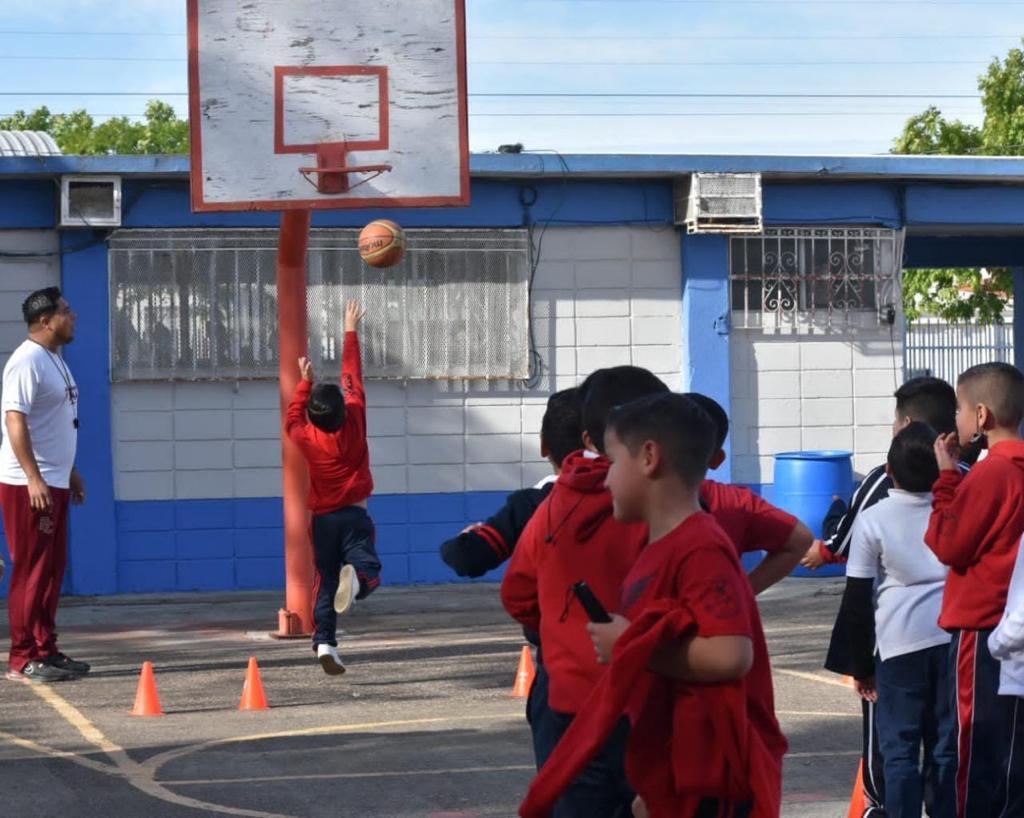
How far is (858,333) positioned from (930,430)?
10.6 m

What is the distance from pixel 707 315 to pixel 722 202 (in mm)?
1030

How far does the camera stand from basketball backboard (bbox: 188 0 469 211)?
12281 mm

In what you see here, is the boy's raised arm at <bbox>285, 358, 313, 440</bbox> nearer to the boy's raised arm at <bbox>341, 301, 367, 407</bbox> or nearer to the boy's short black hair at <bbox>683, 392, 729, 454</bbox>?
the boy's raised arm at <bbox>341, 301, 367, 407</bbox>

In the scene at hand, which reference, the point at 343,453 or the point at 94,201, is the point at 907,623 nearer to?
the point at 343,453

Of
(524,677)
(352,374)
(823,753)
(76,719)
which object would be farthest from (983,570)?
(352,374)

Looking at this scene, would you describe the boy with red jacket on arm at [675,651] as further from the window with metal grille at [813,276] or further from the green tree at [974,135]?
the green tree at [974,135]

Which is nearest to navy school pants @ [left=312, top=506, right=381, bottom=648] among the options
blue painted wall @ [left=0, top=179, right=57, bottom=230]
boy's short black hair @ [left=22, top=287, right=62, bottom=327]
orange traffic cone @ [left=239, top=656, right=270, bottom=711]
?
orange traffic cone @ [left=239, top=656, right=270, bottom=711]

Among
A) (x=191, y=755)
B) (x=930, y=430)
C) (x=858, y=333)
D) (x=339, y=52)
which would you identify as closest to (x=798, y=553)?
(x=930, y=430)

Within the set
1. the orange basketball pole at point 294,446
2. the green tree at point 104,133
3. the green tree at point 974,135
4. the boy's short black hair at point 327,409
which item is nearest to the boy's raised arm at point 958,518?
the boy's short black hair at point 327,409

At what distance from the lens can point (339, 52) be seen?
1240 centimetres

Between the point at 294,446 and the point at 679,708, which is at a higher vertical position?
the point at 294,446

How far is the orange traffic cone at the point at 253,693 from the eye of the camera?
32.1 ft

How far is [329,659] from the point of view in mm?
10477

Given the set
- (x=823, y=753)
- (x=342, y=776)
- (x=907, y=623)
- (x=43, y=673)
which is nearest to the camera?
(x=907, y=623)
